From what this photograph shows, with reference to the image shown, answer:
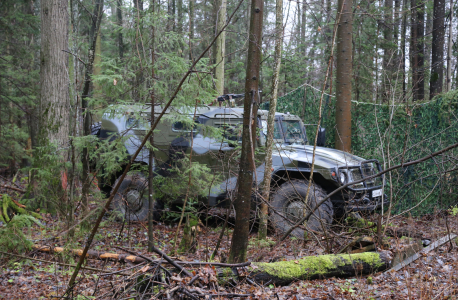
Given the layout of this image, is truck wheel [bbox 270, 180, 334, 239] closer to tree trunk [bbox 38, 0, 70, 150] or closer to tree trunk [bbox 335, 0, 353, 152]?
tree trunk [bbox 335, 0, 353, 152]

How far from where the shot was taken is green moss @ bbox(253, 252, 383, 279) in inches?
160

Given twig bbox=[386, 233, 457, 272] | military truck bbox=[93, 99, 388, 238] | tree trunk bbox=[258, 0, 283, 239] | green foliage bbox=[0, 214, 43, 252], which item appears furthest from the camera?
military truck bbox=[93, 99, 388, 238]

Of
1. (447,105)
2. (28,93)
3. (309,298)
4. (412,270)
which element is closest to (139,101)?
(309,298)

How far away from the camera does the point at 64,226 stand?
17.9 ft

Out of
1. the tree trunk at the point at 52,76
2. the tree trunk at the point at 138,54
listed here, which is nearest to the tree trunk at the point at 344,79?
the tree trunk at the point at 138,54

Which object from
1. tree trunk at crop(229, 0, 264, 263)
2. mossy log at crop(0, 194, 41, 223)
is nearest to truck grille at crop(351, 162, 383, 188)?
tree trunk at crop(229, 0, 264, 263)

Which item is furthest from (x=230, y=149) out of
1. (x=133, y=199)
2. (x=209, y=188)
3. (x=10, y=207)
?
(x=10, y=207)

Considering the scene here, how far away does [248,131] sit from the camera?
4.15 meters

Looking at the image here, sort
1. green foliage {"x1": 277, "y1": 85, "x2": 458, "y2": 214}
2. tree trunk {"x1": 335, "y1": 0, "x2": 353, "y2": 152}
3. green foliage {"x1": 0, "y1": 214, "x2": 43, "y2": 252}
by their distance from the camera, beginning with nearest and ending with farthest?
green foliage {"x1": 0, "y1": 214, "x2": 43, "y2": 252} < green foliage {"x1": 277, "y1": 85, "x2": 458, "y2": 214} < tree trunk {"x1": 335, "y1": 0, "x2": 353, "y2": 152}

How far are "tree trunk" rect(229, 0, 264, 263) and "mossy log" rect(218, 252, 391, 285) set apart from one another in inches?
13.7

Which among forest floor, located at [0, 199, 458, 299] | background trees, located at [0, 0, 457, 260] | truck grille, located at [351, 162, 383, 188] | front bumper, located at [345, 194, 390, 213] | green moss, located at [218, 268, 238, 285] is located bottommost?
forest floor, located at [0, 199, 458, 299]

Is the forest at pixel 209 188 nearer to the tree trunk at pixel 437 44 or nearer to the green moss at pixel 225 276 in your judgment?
the green moss at pixel 225 276

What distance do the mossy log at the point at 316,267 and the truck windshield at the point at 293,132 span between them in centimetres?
301

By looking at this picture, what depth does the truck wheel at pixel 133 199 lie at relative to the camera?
5.99 m
